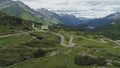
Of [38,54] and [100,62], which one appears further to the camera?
[38,54]

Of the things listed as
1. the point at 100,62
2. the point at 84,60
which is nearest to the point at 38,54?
the point at 84,60

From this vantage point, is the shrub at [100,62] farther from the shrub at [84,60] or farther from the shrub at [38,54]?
the shrub at [38,54]

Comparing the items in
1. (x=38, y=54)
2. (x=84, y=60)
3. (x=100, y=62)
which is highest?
(x=84, y=60)

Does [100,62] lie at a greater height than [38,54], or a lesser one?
greater

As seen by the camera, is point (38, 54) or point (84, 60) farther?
point (38, 54)

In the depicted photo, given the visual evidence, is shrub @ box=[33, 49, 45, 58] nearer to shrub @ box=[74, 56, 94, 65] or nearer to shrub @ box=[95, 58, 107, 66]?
shrub @ box=[74, 56, 94, 65]

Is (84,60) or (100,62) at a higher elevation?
(84,60)

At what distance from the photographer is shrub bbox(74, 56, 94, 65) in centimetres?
13512

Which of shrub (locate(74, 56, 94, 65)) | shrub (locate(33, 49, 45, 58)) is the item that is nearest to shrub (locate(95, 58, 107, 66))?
shrub (locate(74, 56, 94, 65))

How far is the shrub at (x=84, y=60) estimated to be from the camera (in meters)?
135

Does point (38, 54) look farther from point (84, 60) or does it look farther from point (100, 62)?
point (100, 62)

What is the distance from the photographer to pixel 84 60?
13650 cm

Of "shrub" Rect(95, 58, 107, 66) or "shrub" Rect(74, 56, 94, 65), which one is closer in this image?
"shrub" Rect(74, 56, 94, 65)

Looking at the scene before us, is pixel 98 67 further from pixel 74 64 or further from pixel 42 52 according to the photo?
pixel 42 52
